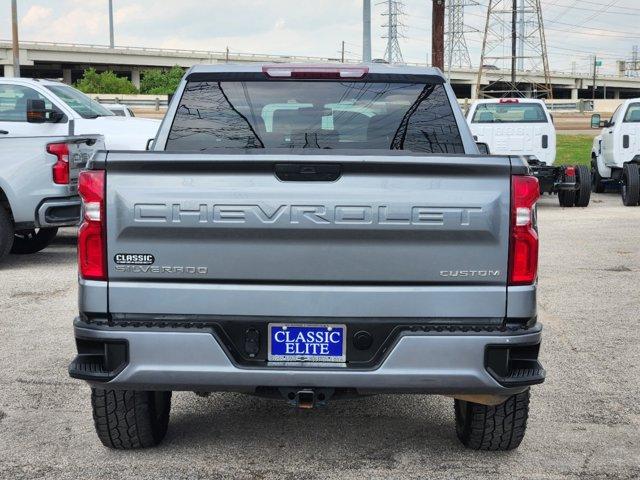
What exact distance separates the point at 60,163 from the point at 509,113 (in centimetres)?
1042

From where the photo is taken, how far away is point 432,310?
13.5 feet

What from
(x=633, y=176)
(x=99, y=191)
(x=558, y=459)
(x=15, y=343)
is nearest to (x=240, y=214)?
(x=99, y=191)

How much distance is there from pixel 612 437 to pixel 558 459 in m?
0.51

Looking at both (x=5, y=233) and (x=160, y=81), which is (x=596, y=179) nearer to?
(x=5, y=233)

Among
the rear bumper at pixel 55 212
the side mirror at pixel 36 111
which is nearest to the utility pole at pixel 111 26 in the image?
the side mirror at pixel 36 111

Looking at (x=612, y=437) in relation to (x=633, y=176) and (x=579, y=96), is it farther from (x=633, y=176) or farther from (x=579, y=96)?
(x=579, y=96)

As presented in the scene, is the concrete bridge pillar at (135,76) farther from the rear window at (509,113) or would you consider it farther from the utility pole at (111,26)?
the rear window at (509,113)

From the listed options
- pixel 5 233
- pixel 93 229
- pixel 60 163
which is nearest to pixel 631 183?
pixel 60 163

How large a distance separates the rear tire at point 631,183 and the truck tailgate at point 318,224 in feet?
49.9

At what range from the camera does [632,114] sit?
19.6 m

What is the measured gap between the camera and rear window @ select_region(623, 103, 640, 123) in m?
19.4

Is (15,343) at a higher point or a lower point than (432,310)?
lower

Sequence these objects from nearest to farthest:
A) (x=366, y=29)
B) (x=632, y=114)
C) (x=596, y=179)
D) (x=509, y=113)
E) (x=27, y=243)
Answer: (x=27, y=243)
(x=509, y=113)
(x=632, y=114)
(x=596, y=179)
(x=366, y=29)

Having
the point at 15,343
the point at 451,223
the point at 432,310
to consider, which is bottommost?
the point at 15,343
